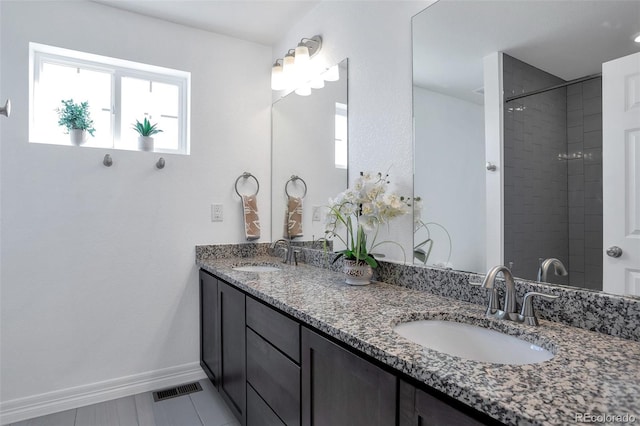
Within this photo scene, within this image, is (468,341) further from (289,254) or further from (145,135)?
(145,135)

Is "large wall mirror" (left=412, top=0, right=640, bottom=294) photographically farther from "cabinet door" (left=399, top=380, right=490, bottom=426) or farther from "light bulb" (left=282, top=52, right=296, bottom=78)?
"light bulb" (left=282, top=52, right=296, bottom=78)

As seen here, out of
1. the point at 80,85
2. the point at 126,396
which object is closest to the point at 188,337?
the point at 126,396

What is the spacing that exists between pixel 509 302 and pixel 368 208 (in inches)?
26.2

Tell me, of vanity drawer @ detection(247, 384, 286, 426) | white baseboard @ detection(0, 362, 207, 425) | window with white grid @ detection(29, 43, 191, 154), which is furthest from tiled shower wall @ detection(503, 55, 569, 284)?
white baseboard @ detection(0, 362, 207, 425)

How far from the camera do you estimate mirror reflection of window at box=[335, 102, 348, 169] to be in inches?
77.0

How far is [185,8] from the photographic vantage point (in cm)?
219

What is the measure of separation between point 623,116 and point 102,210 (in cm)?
243

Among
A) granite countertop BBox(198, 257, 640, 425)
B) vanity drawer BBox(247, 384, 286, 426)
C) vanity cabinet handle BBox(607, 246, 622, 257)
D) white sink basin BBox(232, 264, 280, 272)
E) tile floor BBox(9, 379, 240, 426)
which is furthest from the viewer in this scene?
white sink basin BBox(232, 264, 280, 272)

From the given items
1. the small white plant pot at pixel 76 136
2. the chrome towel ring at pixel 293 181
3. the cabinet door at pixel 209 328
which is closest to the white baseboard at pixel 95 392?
the cabinet door at pixel 209 328

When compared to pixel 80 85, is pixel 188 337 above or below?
below

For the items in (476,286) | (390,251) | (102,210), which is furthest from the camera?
(102,210)

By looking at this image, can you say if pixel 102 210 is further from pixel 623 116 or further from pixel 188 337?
pixel 623 116

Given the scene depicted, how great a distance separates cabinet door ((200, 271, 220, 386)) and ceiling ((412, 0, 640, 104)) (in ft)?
5.27

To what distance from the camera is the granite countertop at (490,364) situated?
57 cm
